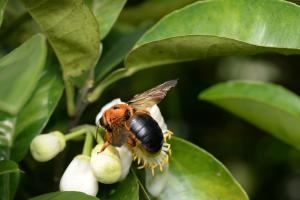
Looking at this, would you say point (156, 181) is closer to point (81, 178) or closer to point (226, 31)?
point (81, 178)

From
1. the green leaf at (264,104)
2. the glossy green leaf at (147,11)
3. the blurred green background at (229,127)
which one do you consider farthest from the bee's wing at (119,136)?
the blurred green background at (229,127)

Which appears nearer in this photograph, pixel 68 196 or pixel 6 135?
pixel 68 196

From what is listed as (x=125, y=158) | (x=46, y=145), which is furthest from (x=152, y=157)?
(x=46, y=145)

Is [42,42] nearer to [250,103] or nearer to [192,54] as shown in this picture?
[192,54]

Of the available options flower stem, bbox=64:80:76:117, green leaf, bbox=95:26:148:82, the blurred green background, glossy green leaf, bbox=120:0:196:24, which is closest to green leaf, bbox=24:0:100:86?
flower stem, bbox=64:80:76:117

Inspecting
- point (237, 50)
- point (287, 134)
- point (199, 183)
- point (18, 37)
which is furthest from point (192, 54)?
point (18, 37)

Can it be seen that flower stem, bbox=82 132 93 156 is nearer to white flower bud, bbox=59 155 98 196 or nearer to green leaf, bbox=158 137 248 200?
white flower bud, bbox=59 155 98 196
